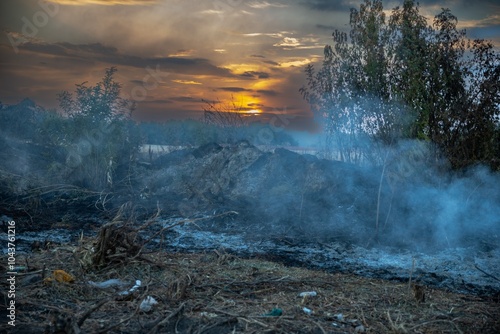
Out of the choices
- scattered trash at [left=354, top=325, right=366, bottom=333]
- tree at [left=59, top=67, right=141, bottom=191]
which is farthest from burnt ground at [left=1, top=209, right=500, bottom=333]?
tree at [left=59, top=67, right=141, bottom=191]

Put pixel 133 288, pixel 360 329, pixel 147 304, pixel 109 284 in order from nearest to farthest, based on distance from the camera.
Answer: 1. pixel 360 329
2. pixel 147 304
3. pixel 133 288
4. pixel 109 284

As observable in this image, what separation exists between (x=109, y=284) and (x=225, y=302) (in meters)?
1.43

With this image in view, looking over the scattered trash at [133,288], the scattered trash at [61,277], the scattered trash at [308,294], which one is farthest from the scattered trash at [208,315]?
the scattered trash at [61,277]

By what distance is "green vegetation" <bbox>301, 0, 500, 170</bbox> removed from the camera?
9531 mm

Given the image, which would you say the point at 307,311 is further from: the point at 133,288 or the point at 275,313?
the point at 133,288

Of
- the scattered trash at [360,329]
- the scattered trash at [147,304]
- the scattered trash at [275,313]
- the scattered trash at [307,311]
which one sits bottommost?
the scattered trash at [307,311]

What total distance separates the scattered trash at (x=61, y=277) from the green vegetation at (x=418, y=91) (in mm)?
6043

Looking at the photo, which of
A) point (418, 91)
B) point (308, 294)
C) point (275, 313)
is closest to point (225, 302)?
point (275, 313)

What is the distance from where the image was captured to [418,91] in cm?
990

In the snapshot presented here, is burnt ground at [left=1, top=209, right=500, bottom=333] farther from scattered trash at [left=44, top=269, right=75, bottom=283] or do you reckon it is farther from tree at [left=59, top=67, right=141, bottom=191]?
tree at [left=59, top=67, right=141, bottom=191]

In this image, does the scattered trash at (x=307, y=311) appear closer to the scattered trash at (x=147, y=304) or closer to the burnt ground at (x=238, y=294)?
the burnt ground at (x=238, y=294)

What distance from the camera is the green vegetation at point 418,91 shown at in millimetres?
9531

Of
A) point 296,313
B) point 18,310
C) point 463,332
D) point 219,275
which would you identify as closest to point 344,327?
point 296,313

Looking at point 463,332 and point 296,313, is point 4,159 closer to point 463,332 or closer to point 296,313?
point 296,313
